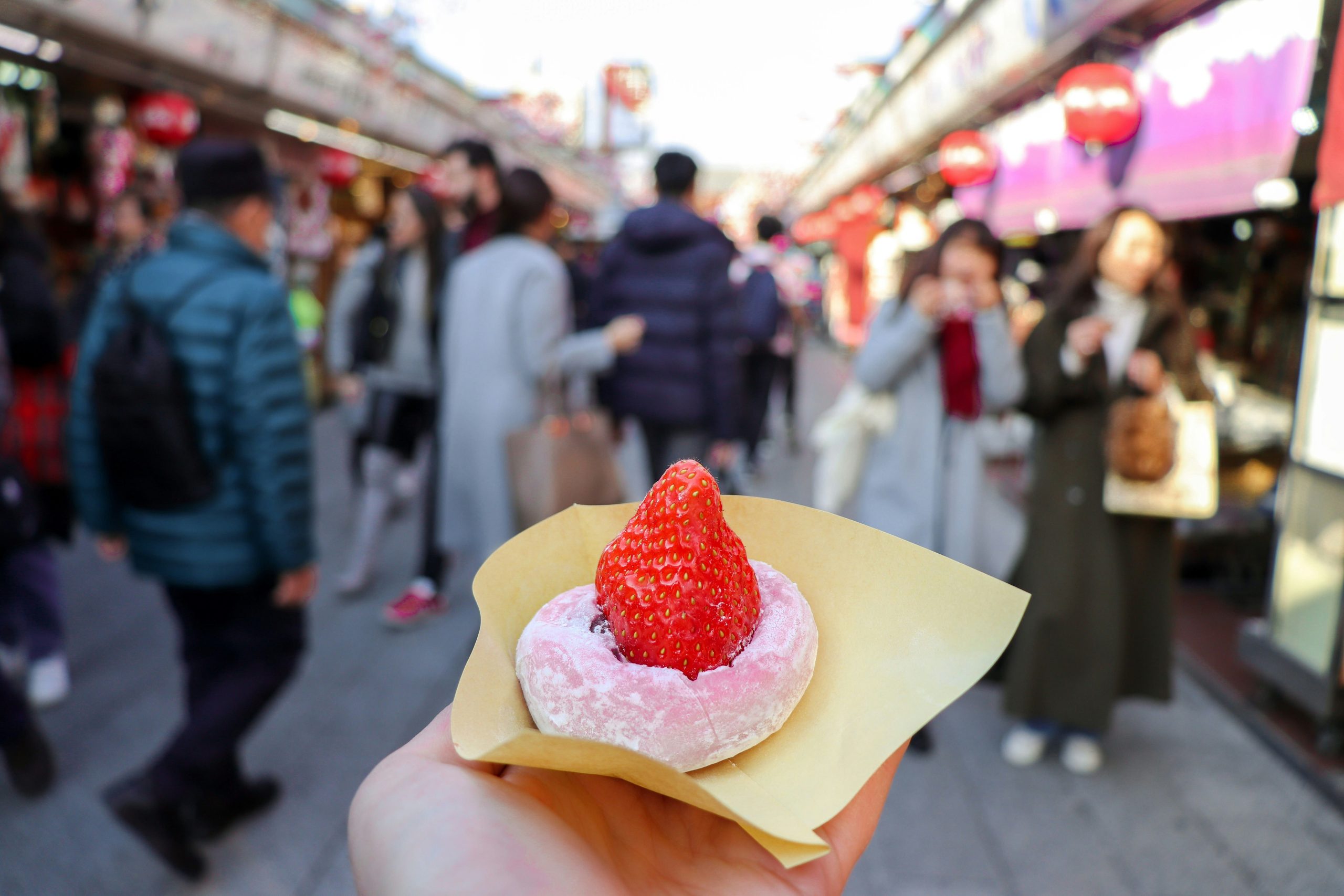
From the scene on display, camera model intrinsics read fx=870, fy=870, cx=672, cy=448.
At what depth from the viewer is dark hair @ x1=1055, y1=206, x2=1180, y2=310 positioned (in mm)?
2529

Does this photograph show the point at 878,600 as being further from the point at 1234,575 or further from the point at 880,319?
the point at 1234,575

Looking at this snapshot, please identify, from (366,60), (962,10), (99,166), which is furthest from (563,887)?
(366,60)

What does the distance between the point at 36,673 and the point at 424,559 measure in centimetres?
143

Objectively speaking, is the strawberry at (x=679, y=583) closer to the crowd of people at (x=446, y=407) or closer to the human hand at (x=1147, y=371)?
the crowd of people at (x=446, y=407)

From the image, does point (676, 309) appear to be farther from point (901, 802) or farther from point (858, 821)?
point (858, 821)

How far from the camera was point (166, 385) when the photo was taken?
2.00 m

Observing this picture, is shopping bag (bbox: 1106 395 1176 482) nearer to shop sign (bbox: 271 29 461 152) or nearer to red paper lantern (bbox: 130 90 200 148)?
red paper lantern (bbox: 130 90 200 148)

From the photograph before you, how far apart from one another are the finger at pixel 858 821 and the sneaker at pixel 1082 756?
7.37ft

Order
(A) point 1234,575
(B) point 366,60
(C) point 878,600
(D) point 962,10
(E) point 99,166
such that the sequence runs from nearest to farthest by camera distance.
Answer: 1. (C) point 878,600
2. (A) point 1234,575
3. (E) point 99,166
4. (D) point 962,10
5. (B) point 366,60

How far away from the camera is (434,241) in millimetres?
3609

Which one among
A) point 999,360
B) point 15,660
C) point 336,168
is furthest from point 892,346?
point 336,168

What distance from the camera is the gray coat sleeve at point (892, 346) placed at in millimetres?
2664

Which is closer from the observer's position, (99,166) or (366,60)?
(99,166)

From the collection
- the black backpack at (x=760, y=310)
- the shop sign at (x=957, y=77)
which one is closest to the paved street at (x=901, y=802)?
the black backpack at (x=760, y=310)
